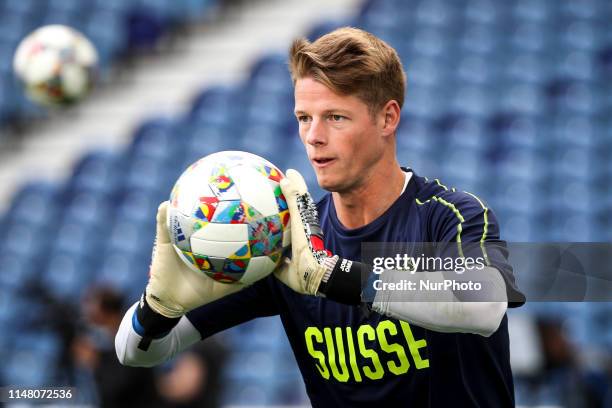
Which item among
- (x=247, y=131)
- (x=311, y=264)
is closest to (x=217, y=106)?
(x=247, y=131)

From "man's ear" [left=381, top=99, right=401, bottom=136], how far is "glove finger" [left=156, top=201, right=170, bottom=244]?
822 mm

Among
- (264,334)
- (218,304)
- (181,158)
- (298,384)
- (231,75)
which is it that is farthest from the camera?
(231,75)

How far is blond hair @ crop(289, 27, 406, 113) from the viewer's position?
11.0 feet

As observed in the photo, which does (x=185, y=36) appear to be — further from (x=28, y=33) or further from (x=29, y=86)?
(x=29, y=86)

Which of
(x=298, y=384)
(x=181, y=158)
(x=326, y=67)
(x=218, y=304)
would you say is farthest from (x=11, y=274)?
(x=326, y=67)

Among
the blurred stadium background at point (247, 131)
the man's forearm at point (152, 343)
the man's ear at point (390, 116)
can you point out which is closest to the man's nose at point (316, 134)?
the man's ear at point (390, 116)

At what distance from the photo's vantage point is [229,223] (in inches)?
130

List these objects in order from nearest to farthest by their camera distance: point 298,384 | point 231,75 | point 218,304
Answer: point 218,304, point 298,384, point 231,75

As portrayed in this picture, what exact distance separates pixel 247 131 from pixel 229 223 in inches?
324

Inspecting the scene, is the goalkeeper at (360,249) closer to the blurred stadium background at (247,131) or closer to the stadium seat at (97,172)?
the blurred stadium background at (247,131)

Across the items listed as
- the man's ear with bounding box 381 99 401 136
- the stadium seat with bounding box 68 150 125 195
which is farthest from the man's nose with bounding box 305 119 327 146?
the stadium seat with bounding box 68 150 125 195

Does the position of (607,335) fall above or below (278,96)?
below

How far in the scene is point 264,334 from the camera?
916cm

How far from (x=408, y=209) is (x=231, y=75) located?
31.9ft
